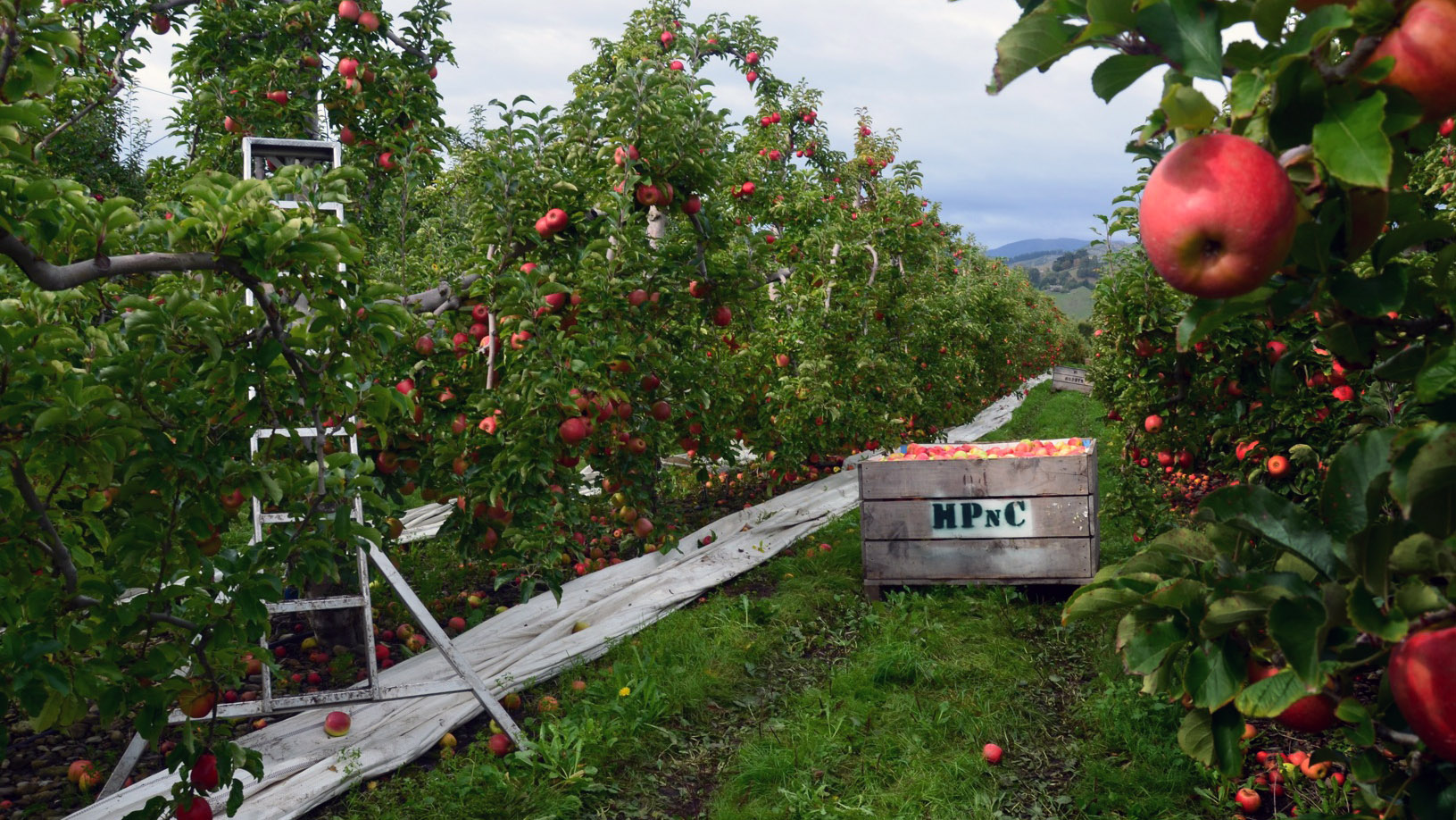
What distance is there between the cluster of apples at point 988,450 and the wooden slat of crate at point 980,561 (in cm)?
54

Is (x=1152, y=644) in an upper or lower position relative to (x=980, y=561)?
upper

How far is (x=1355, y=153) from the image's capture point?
2.89 ft

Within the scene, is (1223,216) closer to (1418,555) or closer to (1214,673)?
(1418,555)

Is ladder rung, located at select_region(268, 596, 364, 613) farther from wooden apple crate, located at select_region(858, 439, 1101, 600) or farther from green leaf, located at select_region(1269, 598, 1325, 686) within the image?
green leaf, located at select_region(1269, 598, 1325, 686)

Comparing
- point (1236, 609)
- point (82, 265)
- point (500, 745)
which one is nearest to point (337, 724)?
point (500, 745)

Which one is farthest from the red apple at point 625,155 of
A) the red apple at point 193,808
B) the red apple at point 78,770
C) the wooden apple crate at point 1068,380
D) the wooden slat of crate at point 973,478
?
the wooden apple crate at point 1068,380

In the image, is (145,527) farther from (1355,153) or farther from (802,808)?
(1355,153)

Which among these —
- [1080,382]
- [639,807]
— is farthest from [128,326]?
[1080,382]

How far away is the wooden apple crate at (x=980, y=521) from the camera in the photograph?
211 inches

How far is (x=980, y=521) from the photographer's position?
18.2 ft

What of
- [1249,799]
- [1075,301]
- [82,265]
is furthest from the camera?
[1075,301]

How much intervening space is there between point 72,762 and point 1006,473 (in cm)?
483

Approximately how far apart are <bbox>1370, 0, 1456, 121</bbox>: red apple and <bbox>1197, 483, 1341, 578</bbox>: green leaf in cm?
47

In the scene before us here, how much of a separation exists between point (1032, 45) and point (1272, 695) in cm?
81
